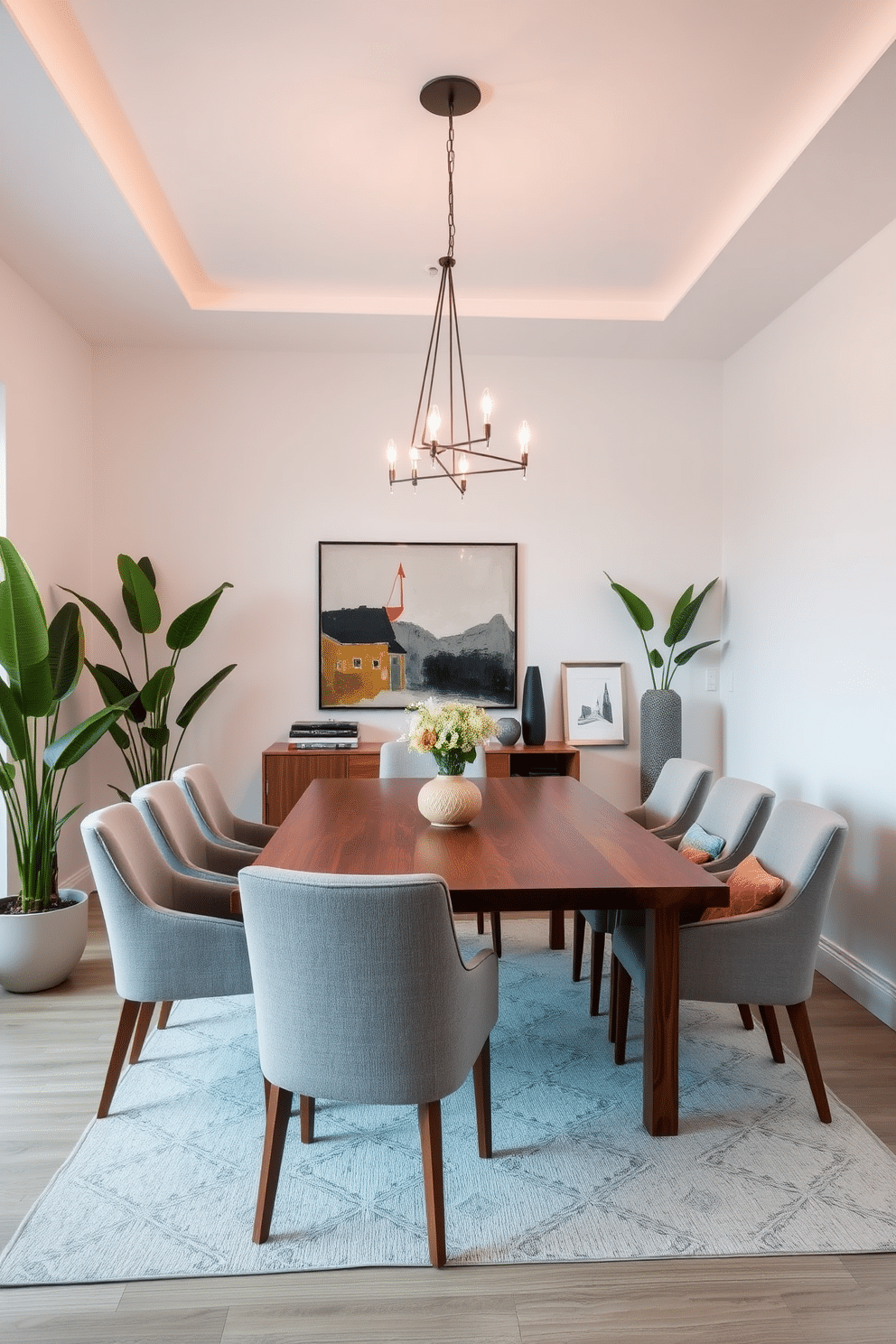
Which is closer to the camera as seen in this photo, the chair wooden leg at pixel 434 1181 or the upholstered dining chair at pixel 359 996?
the upholstered dining chair at pixel 359 996

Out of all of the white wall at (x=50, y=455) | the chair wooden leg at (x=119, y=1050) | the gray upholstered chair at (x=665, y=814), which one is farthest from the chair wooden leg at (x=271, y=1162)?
the white wall at (x=50, y=455)

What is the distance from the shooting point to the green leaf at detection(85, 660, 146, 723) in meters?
4.43

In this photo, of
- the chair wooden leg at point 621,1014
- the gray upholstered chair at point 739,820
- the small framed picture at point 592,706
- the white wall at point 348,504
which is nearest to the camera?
the chair wooden leg at point 621,1014

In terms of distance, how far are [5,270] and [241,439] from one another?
1444mm

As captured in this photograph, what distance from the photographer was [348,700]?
4969 mm

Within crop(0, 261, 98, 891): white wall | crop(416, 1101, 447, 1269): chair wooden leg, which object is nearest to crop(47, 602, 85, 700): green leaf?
crop(0, 261, 98, 891): white wall

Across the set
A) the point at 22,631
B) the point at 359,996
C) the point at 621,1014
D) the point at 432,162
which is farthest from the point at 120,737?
the point at 359,996

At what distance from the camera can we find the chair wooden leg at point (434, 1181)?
Answer: 1.87 meters

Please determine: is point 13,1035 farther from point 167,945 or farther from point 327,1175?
point 327,1175

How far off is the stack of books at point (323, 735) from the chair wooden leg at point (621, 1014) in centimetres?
220

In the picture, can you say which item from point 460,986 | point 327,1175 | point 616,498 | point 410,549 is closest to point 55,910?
point 327,1175

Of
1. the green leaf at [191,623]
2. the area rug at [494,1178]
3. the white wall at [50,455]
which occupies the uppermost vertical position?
the white wall at [50,455]

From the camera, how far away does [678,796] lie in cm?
340

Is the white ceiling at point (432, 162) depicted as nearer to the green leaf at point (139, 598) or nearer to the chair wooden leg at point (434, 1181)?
the green leaf at point (139, 598)
